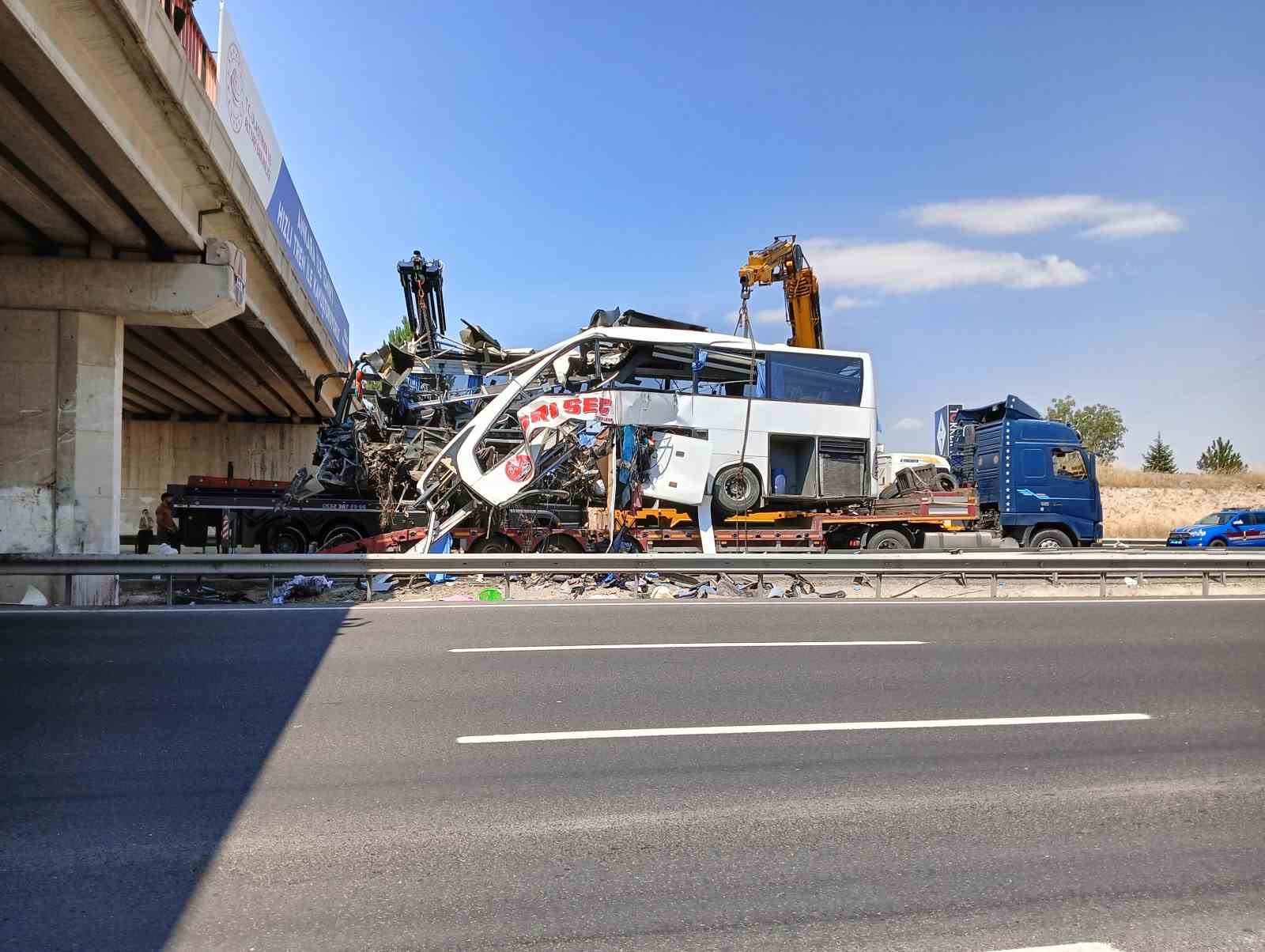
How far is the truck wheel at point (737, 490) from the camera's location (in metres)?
14.7

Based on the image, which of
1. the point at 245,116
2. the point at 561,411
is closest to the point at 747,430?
the point at 561,411

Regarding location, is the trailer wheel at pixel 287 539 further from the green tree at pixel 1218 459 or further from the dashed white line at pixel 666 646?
the green tree at pixel 1218 459

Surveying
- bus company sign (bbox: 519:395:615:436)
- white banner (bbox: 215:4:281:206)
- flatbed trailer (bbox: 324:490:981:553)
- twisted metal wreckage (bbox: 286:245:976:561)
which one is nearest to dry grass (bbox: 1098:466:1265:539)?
flatbed trailer (bbox: 324:490:981:553)

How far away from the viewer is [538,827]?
4.11 m

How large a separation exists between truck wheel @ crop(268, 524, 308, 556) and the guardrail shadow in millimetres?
6554

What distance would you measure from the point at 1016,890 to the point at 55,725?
4974 mm

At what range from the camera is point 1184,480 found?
51.9m

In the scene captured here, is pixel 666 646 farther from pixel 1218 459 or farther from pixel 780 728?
pixel 1218 459

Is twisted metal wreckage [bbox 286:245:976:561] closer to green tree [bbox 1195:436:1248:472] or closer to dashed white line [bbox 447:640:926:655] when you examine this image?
dashed white line [bbox 447:640:926:655]

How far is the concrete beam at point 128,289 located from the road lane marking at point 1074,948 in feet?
39.5

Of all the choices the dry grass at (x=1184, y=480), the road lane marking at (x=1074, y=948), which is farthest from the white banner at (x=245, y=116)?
the dry grass at (x=1184, y=480)

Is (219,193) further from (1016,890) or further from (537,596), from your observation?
(1016,890)

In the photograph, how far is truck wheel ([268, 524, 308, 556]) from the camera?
15250mm

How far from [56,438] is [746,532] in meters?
9.24
